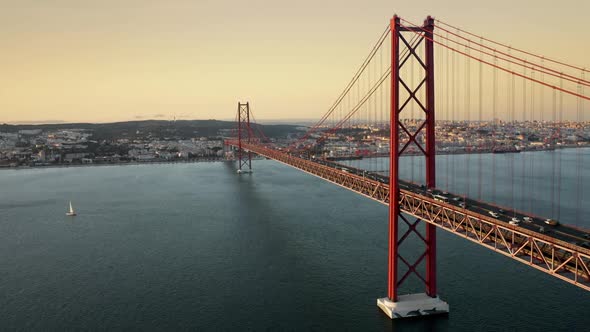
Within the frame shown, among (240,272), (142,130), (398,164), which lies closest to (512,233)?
(398,164)

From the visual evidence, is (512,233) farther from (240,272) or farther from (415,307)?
(240,272)

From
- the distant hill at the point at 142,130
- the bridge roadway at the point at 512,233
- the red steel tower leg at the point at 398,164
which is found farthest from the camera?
the distant hill at the point at 142,130

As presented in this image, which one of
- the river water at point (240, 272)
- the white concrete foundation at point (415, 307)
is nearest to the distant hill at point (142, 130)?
the river water at point (240, 272)

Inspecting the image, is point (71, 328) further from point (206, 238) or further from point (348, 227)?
point (348, 227)

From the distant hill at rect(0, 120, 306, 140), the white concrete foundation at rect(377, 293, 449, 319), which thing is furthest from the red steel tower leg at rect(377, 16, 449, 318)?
the distant hill at rect(0, 120, 306, 140)

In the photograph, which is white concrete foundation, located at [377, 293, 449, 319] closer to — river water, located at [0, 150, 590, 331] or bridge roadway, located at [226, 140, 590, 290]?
river water, located at [0, 150, 590, 331]

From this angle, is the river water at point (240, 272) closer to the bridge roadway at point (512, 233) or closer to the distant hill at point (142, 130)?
the bridge roadway at point (512, 233)
